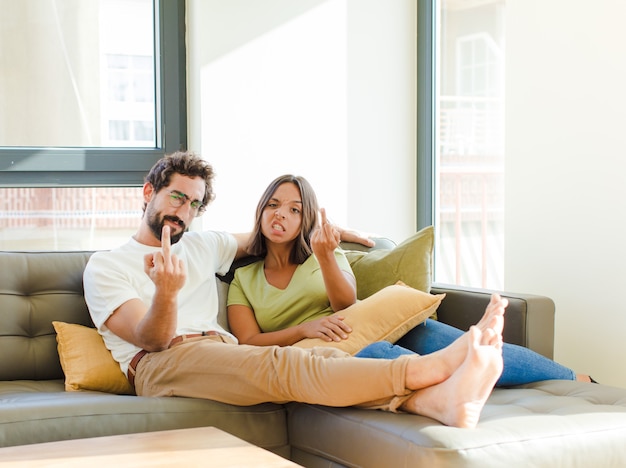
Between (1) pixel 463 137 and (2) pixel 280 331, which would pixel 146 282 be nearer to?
(2) pixel 280 331

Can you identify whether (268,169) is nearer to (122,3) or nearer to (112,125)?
(112,125)

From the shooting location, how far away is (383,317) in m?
2.66

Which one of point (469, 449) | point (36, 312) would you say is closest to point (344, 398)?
point (469, 449)

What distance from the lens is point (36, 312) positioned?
272cm

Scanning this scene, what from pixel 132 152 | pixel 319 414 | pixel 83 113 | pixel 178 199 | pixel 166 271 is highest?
pixel 83 113

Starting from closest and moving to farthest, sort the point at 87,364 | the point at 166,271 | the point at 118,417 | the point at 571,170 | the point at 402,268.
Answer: the point at 118,417, the point at 166,271, the point at 87,364, the point at 402,268, the point at 571,170

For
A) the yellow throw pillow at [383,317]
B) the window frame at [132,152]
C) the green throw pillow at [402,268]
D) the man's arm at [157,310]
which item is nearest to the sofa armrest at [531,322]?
the yellow throw pillow at [383,317]

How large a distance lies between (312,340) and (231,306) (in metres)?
0.36

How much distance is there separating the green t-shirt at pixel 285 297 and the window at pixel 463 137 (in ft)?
3.78

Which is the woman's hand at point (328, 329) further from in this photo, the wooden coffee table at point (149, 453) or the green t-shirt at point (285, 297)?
the wooden coffee table at point (149, 453)

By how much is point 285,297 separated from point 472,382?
1001mm

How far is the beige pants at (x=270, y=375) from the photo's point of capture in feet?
6.95

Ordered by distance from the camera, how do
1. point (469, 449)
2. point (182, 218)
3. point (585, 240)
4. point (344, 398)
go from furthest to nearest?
point (585, 240) < point (182, 218) < point (344, 398) < point (469, 449)

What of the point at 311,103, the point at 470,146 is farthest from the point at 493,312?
the point at 311,103
